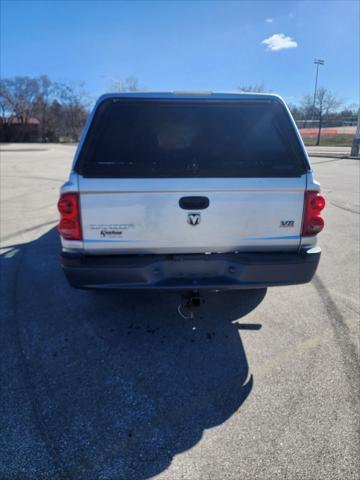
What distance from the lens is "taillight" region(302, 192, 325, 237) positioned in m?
2.53

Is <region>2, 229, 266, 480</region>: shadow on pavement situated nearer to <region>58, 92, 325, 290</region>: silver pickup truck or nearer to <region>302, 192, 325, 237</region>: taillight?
<region>58, 92, 325, 290</region>: silver pickup truck

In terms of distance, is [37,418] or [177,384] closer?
[37,418]

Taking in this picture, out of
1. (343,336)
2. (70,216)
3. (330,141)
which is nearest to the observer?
(70,216)

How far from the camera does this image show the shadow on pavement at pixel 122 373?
6.37ft

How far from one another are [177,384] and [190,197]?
56.3 inches

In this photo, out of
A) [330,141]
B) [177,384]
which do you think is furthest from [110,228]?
[330,141]

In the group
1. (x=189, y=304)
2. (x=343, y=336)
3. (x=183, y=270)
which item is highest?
(x=183, y=270)

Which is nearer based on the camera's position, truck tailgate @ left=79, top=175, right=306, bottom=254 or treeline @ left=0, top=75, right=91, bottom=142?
truck tailgate @ left=79, top=175, right=306, bottom=254

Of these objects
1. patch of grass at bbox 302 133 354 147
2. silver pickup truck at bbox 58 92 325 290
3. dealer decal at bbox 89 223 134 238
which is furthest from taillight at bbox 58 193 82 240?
patch of grass at bbox 302 133 354 147

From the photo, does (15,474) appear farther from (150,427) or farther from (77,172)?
(77,172)

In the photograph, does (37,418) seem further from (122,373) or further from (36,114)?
(36,114)

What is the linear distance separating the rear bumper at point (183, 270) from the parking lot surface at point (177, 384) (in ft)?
2.24

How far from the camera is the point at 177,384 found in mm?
2457

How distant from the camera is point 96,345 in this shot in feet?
9.49
